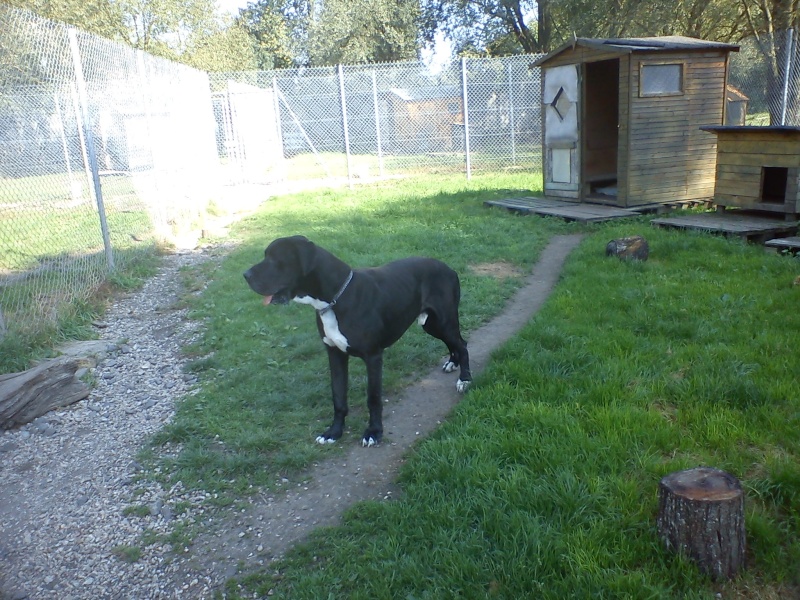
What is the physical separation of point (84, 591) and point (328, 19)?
30.0 meters

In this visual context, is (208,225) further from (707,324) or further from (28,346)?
(707,324)

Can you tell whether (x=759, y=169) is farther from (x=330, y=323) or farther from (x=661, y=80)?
(x=330, y=323)

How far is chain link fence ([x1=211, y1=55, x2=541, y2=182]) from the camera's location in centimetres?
1661

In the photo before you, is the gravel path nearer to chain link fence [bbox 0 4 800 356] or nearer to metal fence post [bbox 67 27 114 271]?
chain link fence [bbox 0 4 800 356]

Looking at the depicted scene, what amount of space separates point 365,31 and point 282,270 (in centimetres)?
2885

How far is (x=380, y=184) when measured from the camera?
52.9 ft

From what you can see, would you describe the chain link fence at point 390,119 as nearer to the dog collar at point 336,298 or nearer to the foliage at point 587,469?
the foliage at point 587,469

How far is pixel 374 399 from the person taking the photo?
152 inches

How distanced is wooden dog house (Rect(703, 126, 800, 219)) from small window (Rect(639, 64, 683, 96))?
59.6 inches

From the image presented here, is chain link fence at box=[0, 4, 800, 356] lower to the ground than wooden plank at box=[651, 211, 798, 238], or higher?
higher

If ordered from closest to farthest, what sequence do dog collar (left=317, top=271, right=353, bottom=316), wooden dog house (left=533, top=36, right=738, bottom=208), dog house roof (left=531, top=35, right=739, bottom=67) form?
1. dog collar (left=317, top=271, right=353, bottom=316)
2. dog house roof (left=531, top=35, right=739, bottom=67)
3. wooden dog house (left=533, top=36, right=738, bottom=208)

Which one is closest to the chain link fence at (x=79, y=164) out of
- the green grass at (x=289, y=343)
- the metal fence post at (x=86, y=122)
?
the metal fence post at (x=86, y=122)

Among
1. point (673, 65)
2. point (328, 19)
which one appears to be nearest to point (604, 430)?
point (673, 65)

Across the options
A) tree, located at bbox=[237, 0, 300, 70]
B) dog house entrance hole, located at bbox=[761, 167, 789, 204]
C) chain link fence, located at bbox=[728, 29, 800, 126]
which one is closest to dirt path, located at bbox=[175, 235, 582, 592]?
dog house entrance hole, located at bbox=[761, 167, 789, 204]
